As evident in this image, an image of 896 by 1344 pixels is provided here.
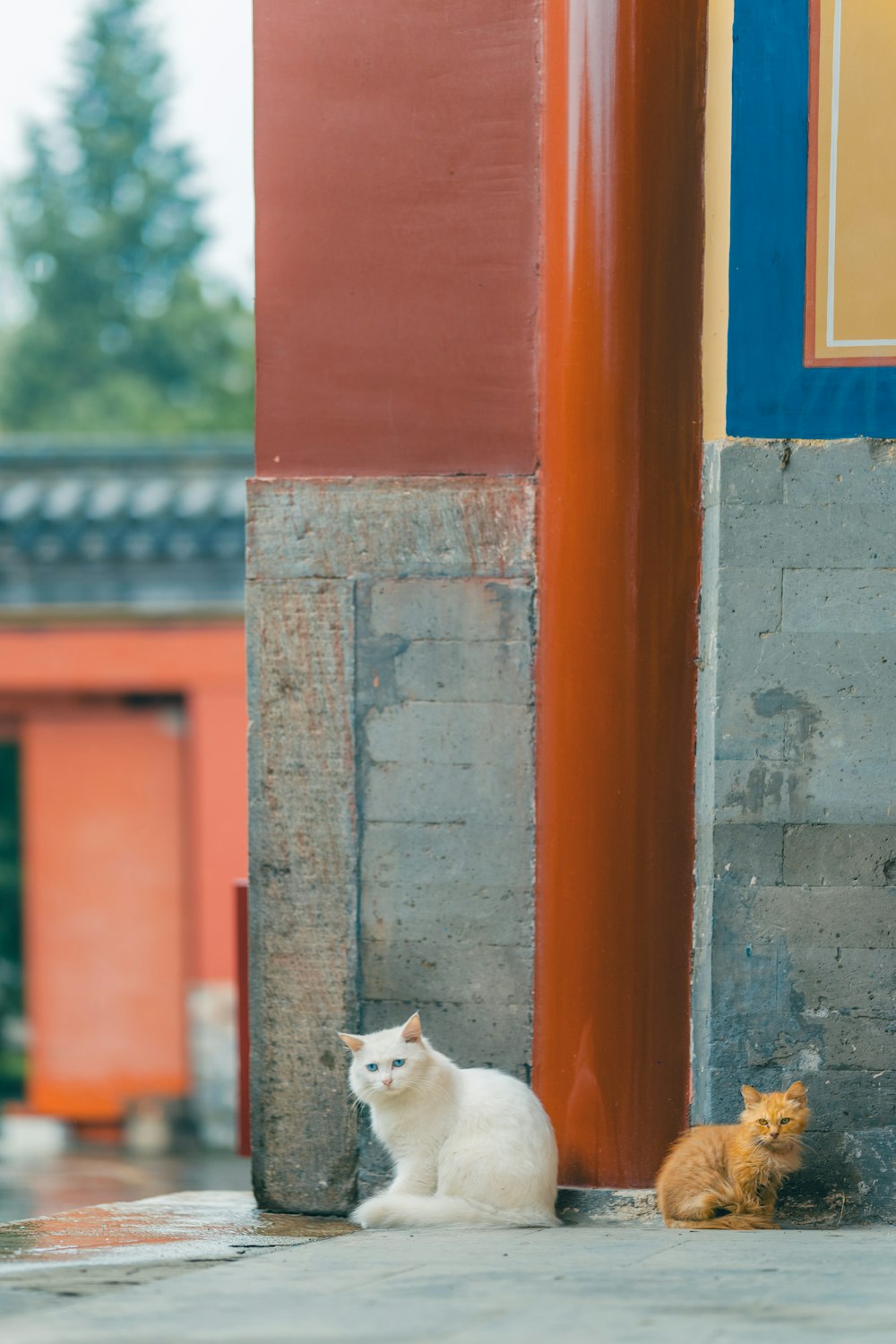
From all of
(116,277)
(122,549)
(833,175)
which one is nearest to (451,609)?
(833,175)

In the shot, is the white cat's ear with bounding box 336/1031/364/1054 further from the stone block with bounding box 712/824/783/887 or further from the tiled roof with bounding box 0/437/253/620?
the tiled roof with bounding box 0/437/253/620

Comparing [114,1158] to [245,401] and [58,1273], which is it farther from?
[245,401]

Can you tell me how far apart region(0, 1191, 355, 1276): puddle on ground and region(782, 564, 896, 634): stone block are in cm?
250

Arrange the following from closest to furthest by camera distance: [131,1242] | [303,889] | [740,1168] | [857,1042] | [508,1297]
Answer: [508,1297] < [740,1168] < [131,1242] < [857,1042] < [303,889]

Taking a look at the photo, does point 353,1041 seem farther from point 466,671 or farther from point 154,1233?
point 466,671

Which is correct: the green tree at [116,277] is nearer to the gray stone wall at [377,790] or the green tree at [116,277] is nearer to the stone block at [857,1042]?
the gray stone wall at [377,790]

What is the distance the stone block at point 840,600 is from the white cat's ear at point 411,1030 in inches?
70.2

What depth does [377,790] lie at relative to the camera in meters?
5.86

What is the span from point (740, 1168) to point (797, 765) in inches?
52.0

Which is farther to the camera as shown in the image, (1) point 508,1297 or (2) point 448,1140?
(2) point 448,1140

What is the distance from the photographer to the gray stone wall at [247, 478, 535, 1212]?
5766 mm

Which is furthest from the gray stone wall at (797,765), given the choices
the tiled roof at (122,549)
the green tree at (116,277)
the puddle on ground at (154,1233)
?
the green tree at (116,277)

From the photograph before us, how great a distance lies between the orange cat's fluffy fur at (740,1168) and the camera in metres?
5.15

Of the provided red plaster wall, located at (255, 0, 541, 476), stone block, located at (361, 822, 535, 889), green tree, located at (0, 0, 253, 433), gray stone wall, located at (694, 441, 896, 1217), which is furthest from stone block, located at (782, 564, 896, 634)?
green tree, located at (0, 0, 253, 433)
